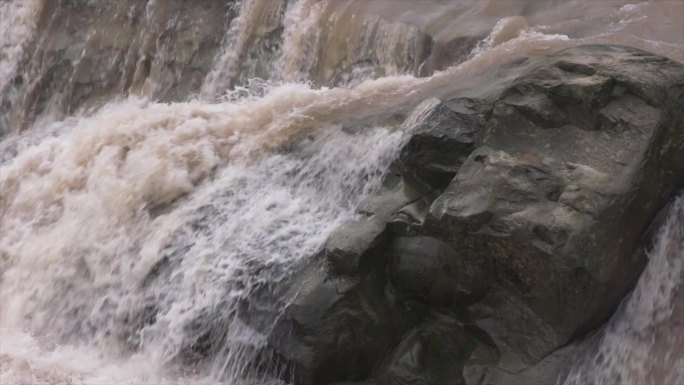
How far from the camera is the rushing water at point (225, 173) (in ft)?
14.6

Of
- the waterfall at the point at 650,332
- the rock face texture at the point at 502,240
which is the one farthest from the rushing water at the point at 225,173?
the rock face texture at the point at 502,240

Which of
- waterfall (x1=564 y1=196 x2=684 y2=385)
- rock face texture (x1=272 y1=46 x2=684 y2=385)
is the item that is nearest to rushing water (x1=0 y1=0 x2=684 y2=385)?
waterfall (x1=564 y1=196 x2=684 y2=385)

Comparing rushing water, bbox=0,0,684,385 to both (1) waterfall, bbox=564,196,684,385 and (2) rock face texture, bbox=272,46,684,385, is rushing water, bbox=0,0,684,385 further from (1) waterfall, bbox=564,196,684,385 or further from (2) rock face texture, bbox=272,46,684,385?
(2) rock face texture, bbox=272,46,684,385

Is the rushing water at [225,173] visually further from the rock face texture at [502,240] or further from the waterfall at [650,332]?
the rock face texture at [502,240]

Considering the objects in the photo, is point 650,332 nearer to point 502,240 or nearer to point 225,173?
point 502,240

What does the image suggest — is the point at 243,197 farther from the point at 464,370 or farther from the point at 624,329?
the point at 624,329

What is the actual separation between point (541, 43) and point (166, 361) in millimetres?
3689

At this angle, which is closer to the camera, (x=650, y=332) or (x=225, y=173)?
(x=650, y=332)

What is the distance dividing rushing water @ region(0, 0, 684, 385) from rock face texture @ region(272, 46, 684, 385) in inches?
10.6

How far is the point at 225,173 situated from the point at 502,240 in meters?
2.30

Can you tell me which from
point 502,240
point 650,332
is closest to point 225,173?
point 502,240

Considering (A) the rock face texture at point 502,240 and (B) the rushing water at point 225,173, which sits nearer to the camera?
(A) the rock face texture at point 502,240

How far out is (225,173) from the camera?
5465 millimetres

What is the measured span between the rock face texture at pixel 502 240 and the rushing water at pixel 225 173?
269 millimetres
